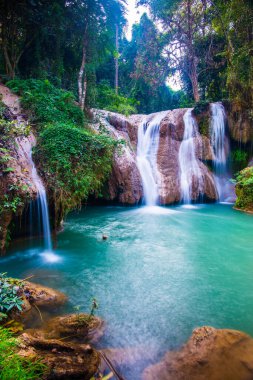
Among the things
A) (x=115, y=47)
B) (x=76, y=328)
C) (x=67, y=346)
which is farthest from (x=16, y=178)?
(x=115, y=47)

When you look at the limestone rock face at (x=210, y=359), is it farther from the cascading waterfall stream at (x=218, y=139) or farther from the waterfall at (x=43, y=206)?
the cascading waterfall stream at (x=218, y=139)

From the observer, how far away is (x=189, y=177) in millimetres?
13102

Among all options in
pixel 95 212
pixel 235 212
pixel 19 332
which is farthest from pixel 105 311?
pixel 235 212

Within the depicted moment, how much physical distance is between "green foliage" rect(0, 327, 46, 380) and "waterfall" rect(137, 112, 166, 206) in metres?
10.1

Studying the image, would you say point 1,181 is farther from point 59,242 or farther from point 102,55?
point 102,55

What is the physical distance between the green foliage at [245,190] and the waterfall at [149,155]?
3.73 meters

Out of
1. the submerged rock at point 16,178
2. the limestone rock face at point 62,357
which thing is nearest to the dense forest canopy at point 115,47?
the submerged rock at point 16,178

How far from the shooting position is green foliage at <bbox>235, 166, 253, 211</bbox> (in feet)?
35.0

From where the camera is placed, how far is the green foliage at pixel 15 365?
1726 mm

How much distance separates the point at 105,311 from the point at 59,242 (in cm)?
326

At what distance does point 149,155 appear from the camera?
44.8ft

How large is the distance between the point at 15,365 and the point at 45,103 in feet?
24.8

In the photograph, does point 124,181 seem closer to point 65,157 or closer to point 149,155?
point 149,155

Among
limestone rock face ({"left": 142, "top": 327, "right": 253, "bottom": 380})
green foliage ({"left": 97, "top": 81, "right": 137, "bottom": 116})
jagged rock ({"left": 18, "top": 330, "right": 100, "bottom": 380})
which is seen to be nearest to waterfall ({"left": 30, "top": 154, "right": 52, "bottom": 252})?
jagged rock ({"left": 18, "top": 330, "right": 100, "bottom": 380})
